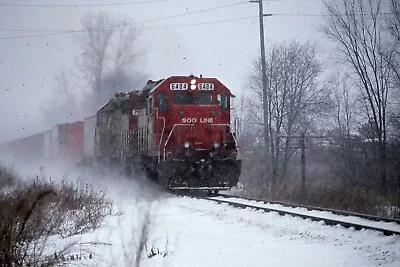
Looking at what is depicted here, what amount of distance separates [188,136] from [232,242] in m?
7.44

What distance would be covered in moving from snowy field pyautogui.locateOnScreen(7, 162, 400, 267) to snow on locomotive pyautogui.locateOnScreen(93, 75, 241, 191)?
3.89 metres

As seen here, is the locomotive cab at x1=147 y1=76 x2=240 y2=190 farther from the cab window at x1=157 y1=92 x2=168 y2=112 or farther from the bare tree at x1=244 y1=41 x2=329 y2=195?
the bare tree at x1=244 y1=41 x2=329 y2=195

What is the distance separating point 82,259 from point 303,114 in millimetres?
18593

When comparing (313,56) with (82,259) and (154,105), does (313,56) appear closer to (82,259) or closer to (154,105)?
(154,105)

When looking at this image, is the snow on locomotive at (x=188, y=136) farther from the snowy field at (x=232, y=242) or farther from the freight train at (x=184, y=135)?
the snowy field at (x=232, y=242)

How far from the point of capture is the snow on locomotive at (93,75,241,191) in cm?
1367

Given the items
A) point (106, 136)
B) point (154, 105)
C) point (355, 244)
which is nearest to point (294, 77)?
point (106, 136)

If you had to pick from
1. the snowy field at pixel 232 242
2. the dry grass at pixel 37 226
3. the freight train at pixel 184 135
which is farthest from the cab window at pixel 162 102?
the dry grass at pixel 37 226

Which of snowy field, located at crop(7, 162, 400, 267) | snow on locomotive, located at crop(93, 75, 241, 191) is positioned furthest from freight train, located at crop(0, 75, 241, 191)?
snowy field, located at crop(7, 162, 400, 267)

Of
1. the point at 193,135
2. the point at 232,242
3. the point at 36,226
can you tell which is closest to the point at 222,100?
the point at 193,135

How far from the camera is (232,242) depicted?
6.82m

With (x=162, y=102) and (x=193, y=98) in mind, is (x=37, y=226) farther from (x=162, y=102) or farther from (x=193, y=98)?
(x=193, y=98)

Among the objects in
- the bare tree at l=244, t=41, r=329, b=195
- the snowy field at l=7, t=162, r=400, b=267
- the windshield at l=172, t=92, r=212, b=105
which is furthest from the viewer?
the bare tree at l=244, t=41, r=329, b=195

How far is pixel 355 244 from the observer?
252 inches
